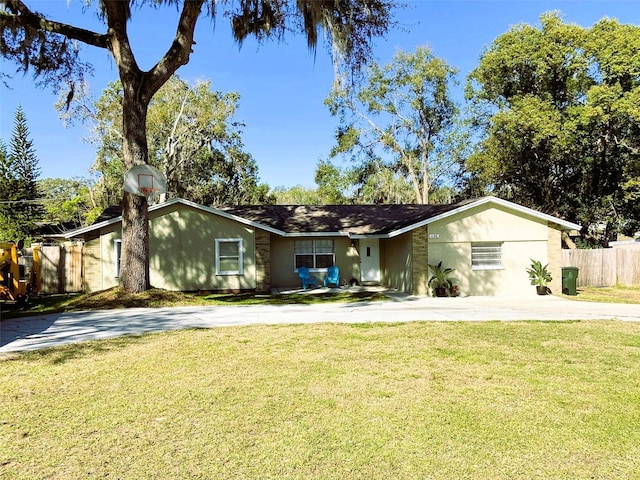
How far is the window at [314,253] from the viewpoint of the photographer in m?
19.6

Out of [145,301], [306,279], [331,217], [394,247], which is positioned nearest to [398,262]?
[394,247]

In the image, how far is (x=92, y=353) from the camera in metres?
7.04

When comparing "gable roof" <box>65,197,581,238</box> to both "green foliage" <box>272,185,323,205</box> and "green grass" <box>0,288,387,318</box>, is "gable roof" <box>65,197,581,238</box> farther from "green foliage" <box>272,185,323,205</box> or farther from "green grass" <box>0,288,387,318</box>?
"green foliage" <box>272,185,323,205</box>

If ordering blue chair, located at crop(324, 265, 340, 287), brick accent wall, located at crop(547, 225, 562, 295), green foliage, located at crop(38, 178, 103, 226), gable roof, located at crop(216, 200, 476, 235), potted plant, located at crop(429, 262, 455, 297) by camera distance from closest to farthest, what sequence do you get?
potted plant, located at crop(429, 262, 455, 297) < brick accent wall, located at crop(547, 225, 562, 295) < blue chair, located at crop(324, 265, 340, 287) < gable roof, located at crop(216, 200, 476, 235) < green foliage, located at crop(38, 178, 103, 226)

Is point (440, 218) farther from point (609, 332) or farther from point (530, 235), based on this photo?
point (609, 332)

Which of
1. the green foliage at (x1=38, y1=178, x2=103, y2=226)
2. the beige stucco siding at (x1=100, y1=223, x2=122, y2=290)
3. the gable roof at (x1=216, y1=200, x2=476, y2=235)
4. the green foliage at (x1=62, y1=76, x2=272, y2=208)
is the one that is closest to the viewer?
the beige stucco siding at (x1=100, y1=223, x2=122, y2=290)

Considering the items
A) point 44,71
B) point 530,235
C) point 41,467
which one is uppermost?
point 44,71

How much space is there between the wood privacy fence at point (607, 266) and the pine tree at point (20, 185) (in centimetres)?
2764

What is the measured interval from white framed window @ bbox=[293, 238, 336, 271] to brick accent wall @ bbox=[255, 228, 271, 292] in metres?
2.00

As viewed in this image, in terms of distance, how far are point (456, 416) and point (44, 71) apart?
1593cm

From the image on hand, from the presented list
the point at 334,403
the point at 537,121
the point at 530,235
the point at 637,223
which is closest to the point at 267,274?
the point at 530,235

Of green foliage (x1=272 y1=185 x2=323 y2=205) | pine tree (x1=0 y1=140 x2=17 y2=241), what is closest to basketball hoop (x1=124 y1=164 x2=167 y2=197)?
pine tree (x1=0 y1=140 x2=17 y2=241)

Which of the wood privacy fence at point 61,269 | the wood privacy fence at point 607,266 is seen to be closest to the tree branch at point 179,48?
the wood privacy fence at point 61,269

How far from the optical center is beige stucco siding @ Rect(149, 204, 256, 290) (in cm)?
1706
